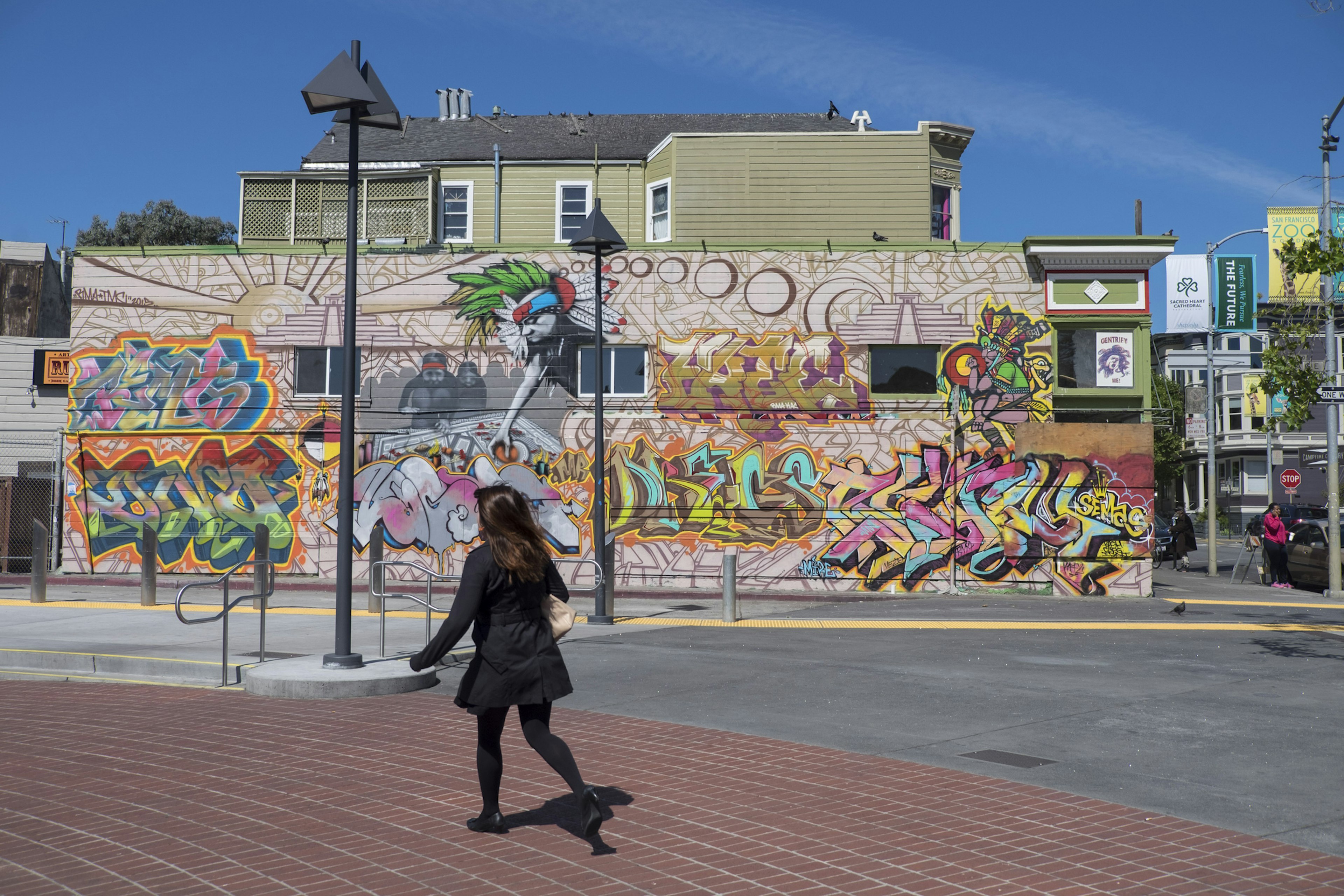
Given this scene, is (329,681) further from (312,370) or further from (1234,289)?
(1234,289)

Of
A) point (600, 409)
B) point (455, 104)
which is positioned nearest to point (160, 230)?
point (455, 104)

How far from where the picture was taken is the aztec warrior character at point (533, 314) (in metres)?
21.5

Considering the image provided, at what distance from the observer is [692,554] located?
69.2 feet

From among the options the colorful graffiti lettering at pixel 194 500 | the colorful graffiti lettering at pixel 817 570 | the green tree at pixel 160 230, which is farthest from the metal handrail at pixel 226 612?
the green tree at pixel 160 230

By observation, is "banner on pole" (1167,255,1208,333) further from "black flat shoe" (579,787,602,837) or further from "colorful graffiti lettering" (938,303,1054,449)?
"black flat shoe" (579,787,602,837)

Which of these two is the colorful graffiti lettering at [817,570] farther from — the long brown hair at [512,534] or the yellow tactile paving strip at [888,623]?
the long brown hair at [512,534]

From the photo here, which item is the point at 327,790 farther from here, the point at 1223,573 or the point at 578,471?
the point at 1223,573

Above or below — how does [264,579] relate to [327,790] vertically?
above

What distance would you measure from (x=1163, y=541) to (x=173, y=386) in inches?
1114

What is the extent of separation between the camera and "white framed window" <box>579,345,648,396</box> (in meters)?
21.5

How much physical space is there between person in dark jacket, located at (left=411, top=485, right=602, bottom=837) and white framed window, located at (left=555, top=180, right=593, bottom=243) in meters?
25.1

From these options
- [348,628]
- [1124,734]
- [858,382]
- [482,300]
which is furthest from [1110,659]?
[482,300]

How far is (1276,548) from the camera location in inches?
947

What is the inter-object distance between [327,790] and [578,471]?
15.1 m
